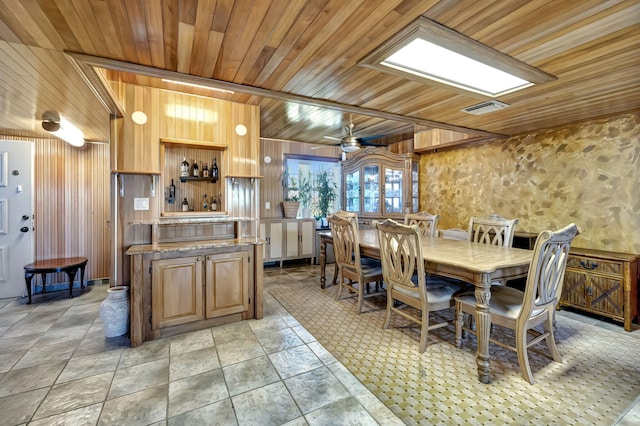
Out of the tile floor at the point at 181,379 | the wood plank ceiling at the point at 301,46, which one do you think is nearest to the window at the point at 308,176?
the wood plank ceiling at the point at 301,46

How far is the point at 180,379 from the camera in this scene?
1.94 metres

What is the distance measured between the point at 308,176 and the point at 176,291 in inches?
150

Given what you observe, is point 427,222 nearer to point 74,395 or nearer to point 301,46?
point 301,46

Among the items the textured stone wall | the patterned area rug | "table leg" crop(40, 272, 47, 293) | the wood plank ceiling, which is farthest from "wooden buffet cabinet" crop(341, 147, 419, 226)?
"table leg" crop(40, 272, 47, 293)

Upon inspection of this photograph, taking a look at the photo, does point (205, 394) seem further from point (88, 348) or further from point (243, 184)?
point (243, 184)

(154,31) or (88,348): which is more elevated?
(154,31)

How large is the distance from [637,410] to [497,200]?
3.06 m

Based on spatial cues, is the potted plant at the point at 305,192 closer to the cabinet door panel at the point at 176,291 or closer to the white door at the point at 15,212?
the cabinet door panel at the point at 176,291

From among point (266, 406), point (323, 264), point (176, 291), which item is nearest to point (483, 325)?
point (266, 406)

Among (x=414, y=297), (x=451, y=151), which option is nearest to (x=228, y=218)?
(x=414, y=297)

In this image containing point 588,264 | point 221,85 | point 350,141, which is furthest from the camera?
point 350,141

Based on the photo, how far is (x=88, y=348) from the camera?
236cm

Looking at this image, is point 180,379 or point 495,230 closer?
point 180,379

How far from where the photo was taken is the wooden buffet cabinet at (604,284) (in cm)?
276
